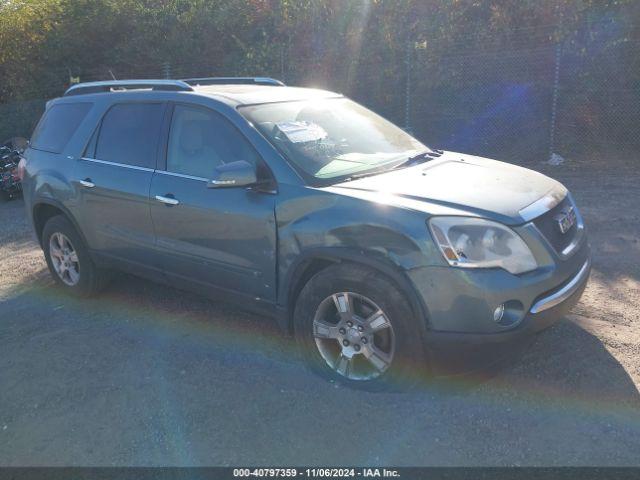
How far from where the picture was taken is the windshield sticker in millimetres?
3982

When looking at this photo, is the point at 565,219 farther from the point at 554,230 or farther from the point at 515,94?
the point at 515,94

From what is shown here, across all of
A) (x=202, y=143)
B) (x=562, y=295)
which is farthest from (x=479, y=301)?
(x=202, y=143)

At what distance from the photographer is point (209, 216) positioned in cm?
404

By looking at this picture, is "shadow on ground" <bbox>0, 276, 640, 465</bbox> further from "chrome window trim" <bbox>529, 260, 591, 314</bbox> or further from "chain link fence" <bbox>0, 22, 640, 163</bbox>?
"chain link fence" <bbox>0, 22, 640, 163</bbox>

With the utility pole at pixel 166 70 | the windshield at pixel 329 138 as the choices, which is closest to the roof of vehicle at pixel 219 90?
the windshield at pixel 329 138

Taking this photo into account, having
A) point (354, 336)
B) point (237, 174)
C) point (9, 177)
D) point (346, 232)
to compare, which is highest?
point (237, 174)

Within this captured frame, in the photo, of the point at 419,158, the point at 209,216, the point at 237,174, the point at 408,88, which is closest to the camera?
the point at 237,174

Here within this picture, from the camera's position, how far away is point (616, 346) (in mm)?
3916

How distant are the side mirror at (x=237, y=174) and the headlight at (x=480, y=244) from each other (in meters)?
1.19

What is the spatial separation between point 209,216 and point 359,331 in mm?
1333

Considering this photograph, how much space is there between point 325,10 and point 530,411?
10.2 meters

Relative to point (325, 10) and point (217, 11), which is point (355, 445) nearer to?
point (325, 10)

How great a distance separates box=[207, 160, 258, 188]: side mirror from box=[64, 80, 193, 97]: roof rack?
1.07 metres

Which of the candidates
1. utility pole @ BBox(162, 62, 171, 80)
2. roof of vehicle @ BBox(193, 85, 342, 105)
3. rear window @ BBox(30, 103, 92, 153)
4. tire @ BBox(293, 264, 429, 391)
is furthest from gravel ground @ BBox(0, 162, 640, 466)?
utility pole @ BBox(162, 62, 171, 80)
